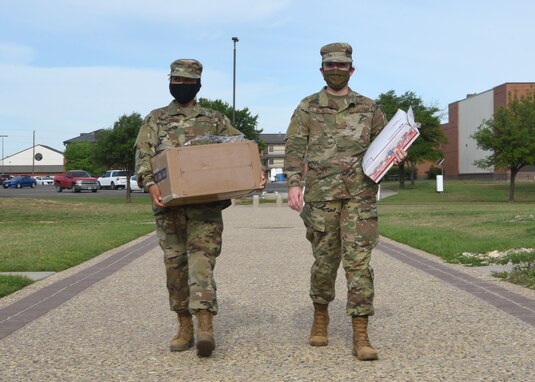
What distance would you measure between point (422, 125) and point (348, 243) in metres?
58.1

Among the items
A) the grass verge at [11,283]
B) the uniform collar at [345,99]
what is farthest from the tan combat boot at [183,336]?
the grass verge at [11,283]

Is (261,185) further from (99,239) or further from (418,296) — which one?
(99,239)

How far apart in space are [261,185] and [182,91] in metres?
0.86

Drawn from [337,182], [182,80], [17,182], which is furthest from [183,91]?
[17,182]

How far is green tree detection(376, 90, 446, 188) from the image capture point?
2408 inches

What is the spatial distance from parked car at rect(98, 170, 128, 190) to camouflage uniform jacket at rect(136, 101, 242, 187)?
209 ft

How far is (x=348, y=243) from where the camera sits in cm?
492

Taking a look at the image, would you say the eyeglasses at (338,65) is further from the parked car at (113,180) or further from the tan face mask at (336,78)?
the parked car at (113,180)

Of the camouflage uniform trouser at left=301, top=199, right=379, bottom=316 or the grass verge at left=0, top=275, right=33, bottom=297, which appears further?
the grass verge at left=0, top=275, right=33, bottom=297

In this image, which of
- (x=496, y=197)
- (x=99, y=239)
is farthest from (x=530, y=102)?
(x=99, y=239)

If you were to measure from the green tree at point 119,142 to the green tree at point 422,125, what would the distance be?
85.0 ft

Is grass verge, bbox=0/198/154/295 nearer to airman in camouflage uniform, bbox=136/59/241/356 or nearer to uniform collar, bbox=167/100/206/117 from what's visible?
airman in camouflage uniform, bbox=136/59/241/356

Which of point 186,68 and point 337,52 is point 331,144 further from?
point 186,68

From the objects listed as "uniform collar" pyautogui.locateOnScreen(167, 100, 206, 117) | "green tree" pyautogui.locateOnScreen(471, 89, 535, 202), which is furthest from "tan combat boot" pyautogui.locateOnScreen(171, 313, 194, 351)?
"green tree" pyautogui.locateOnScreen(471, 89, 535, 202)
